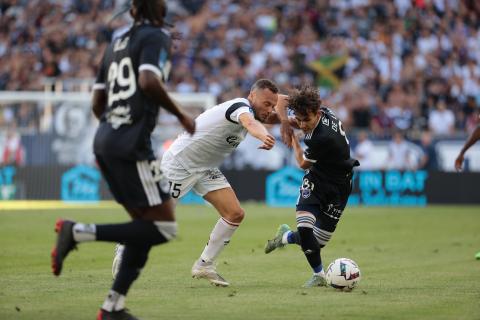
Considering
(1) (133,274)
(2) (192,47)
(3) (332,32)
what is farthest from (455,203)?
(1) (133,274)

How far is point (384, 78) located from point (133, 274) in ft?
76.5

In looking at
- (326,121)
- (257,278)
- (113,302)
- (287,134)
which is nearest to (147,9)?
(113,302)

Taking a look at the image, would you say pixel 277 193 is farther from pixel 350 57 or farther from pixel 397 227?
pixel 397 227

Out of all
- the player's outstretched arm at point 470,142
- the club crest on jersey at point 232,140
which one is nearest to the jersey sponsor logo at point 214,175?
the club crest on jersey at point 232,140

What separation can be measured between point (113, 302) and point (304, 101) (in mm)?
3769

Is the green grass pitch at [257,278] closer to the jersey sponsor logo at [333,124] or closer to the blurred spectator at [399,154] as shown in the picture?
the jersey sponsor logo at [333,124]

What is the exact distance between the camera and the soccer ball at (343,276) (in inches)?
390

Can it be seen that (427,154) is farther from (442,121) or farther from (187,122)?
(187,122)

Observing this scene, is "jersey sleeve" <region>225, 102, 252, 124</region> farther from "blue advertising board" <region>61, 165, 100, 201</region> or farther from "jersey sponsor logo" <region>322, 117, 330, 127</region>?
"blue advertising board" <region>61, 165, 100, 201</region>

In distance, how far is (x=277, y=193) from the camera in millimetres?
28234

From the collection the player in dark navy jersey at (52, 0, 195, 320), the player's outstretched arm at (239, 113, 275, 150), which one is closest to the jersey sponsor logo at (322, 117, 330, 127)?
the player's outstretched arm at (239, 113, 275, 150)

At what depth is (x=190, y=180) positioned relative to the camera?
10.8m

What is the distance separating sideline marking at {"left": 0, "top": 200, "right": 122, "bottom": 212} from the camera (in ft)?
83.4

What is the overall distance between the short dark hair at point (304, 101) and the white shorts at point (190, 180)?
128cm
